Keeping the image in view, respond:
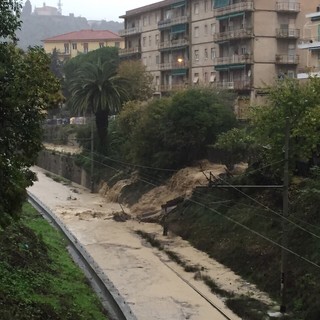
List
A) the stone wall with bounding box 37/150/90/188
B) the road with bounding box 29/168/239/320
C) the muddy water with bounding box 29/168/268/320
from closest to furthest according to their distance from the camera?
the road with bounding box 29/168/239/320
the muddy water with bounding box 29/168/268/320
the stone wall with bounding box 37/150/90/188

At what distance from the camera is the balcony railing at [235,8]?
6047 centimetres

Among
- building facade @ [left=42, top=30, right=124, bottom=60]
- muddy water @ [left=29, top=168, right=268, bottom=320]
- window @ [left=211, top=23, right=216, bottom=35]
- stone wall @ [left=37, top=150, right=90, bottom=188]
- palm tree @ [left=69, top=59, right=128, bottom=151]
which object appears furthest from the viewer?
building facade @ [left=42, top=30, right=124, bottom=60]

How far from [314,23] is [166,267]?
30.0m

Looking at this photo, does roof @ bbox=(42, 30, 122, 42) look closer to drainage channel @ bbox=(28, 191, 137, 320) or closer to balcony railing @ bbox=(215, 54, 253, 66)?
balcony railing @ bbox=(215, 54, 253, 66)

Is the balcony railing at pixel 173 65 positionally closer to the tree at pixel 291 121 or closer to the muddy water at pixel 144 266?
the muddy water at pixel 144 266

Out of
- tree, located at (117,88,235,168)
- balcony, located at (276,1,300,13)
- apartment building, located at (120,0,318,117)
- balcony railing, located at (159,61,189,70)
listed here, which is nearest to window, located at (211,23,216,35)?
apartment building, located at (120,0,318,117)

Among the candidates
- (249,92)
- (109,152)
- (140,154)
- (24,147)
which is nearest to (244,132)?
(140,154)

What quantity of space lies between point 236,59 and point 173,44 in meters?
15.1

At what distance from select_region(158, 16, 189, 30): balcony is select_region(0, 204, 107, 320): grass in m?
49.4

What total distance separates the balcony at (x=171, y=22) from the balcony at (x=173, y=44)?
2.12 m

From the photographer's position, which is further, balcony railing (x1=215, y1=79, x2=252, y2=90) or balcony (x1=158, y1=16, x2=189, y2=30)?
balcony (x1=158, y1=16, x2=189, y2=30)

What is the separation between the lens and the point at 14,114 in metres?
12.8

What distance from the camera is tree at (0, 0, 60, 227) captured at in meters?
12.4

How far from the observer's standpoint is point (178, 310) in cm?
2362
